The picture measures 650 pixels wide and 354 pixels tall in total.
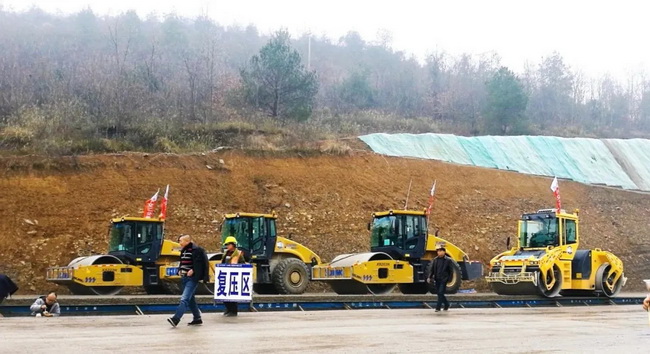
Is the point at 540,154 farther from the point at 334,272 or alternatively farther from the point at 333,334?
the point at 333,334

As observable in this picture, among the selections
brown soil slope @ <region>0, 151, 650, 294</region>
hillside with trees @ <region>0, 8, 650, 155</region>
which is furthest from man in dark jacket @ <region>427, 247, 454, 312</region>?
hillside with trees @ <region>0, 8, 650, 155</region>

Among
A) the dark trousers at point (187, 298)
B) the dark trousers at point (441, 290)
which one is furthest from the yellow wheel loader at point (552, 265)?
the dark trousers at point (187, 298)

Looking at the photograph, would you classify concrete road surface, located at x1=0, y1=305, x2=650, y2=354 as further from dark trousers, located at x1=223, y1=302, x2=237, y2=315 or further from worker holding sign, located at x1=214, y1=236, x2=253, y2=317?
worker holding sign, located at x1=214, y1=236, x2=253, y2=317

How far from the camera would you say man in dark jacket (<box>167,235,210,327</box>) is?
43.7ft

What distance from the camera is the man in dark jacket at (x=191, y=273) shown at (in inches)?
524

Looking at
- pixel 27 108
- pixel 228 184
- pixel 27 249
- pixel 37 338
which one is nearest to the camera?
pixel 37 338

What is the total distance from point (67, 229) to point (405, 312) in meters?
15.5

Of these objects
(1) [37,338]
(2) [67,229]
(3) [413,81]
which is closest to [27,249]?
(2) [67,229]

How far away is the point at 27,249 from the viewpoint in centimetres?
2766

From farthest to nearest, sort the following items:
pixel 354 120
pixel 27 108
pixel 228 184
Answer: pixel 354 120 < pixel 27 108 < pixel 228 184

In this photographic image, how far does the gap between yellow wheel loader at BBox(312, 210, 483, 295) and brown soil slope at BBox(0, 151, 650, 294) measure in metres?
7.20

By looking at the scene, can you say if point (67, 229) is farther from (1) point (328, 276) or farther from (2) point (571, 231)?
(2) point (571, 231)

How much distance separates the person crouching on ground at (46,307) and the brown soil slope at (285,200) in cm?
1002

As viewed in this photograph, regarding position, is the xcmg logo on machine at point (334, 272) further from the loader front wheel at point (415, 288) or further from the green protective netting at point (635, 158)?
the green protective netting at point (635, 158)
